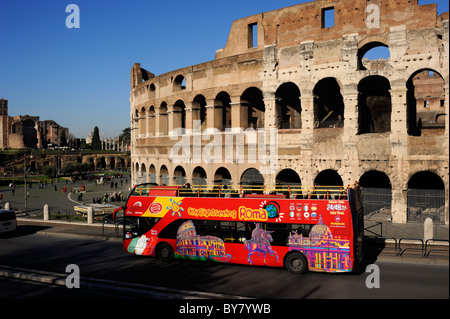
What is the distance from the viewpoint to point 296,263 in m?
14.2

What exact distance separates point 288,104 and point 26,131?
122m

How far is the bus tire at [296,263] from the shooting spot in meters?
14.1

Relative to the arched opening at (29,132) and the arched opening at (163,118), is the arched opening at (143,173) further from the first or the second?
the arched opening at (29,132)

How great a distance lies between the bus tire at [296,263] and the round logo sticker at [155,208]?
572 centimetres

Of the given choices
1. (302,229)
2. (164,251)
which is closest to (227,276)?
(302,229)

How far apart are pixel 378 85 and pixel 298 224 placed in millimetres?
20564

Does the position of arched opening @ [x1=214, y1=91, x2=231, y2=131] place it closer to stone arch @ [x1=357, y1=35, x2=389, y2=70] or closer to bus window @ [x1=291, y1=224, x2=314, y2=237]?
stone arch @ [x1=357, y1=35, x2=389, y2=70]

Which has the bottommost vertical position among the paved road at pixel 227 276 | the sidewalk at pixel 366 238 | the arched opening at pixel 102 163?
the paved road at pixel 227 276

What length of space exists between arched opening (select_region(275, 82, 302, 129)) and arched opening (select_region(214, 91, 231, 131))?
4651mm

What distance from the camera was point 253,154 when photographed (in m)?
27.5

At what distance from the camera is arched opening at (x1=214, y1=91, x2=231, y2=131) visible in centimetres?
3034

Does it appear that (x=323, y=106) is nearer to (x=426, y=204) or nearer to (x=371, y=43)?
(x=371, y=43)

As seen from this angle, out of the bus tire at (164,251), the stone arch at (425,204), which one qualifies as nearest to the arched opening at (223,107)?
the stone arch at (425,204)

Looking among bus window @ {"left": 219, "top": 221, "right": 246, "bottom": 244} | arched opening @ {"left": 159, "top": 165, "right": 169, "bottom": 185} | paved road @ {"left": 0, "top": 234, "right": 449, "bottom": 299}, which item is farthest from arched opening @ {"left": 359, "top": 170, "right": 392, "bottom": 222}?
arched opening @ {"left": 159, "top": 165, "right": 169, "bottom": 185}
